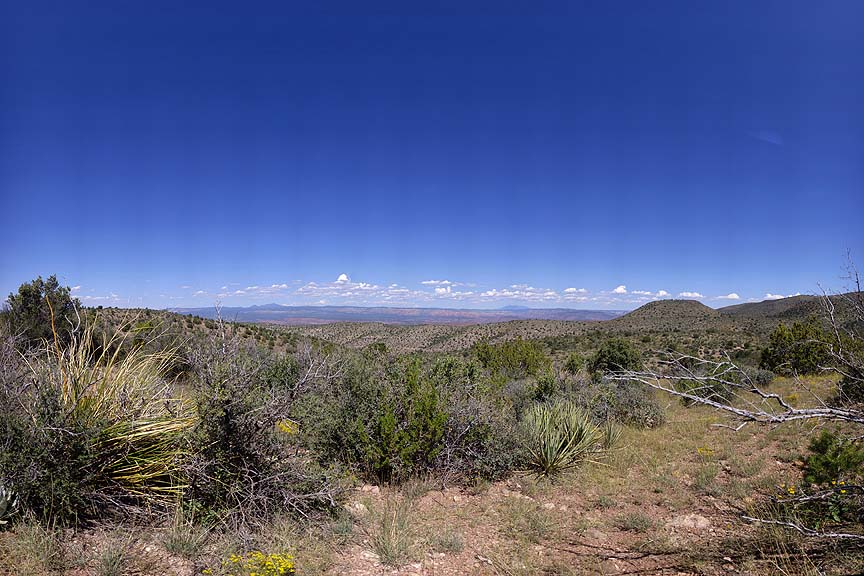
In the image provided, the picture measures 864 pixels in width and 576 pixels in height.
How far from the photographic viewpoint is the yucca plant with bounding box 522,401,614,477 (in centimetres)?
677

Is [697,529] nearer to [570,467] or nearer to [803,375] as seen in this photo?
[570,467]

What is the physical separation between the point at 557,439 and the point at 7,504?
21.4 ft

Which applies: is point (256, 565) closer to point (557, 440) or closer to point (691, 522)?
point (691, 522)

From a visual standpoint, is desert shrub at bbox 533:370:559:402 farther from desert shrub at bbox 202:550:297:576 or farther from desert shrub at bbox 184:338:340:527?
desert shrub at bbox 202:550:297:576

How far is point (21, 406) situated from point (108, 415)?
0.73 m

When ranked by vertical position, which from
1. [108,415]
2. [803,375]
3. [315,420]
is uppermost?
[108,415]

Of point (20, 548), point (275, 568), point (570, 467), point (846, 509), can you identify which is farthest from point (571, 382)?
point (20, 548)

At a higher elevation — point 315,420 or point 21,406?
point 21,406

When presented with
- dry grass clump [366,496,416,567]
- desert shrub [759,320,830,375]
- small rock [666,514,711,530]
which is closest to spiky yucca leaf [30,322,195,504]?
dry grass clump [366,496,416,567]

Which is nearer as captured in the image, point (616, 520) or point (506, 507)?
point (616, 520)

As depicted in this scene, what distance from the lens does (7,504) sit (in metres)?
3.67

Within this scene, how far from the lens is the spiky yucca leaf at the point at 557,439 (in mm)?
6773

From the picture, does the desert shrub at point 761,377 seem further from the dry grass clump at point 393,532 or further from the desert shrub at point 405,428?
the dry grass clump at point 393,532

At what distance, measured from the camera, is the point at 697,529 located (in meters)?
4.83
